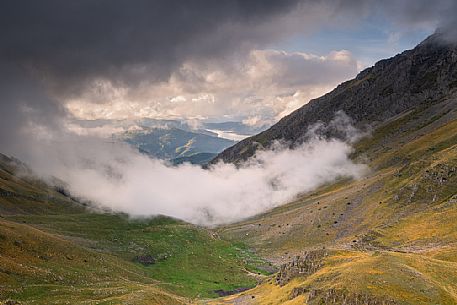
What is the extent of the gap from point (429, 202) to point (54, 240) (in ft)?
517

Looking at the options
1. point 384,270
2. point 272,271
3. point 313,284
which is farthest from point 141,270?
point 384,270

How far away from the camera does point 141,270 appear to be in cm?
17175

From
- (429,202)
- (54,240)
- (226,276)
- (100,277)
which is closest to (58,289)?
(100,277)

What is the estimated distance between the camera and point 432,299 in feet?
243

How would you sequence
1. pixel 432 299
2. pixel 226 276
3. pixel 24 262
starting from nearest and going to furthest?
1. pixel 432 299
2. pixel 24 262
3. pixel 226 276

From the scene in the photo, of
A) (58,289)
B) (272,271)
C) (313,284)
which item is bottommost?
(272,271)

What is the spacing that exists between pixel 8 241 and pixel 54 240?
23.2 meters

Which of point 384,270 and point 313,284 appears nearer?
point 384,270

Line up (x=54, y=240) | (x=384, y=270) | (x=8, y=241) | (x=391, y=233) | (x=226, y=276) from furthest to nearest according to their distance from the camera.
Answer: (x=226, y=276), (x=391, y=233), (x=54, y=240), (x=8, y=241), (x=384, y=270)

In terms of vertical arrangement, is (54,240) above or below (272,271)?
above

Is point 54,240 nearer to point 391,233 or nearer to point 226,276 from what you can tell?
point 226,276

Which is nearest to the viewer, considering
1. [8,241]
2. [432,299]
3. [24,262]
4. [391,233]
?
[432,299]

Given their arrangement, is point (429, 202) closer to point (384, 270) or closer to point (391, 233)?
point (391, 233)

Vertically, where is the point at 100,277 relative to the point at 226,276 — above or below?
above
